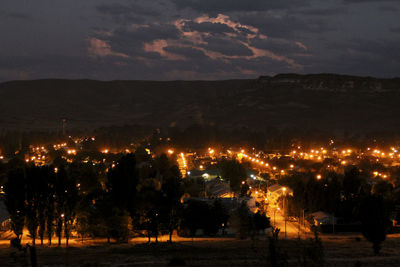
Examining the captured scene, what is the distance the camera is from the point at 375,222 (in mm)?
24672

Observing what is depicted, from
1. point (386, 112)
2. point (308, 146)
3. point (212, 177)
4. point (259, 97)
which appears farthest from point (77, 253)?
point (259, 97)

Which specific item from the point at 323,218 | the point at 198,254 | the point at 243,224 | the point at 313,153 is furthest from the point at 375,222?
the point at 313,153

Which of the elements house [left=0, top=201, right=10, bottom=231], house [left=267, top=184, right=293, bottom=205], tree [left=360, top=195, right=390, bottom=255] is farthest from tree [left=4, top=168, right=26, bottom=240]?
house [left=267, top=184, right=293, bottom=205]

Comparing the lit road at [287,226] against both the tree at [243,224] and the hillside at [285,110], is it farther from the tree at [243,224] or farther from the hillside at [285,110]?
the hillside at [285,110]

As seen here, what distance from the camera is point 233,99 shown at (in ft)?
585

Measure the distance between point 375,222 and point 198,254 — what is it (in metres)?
9.57

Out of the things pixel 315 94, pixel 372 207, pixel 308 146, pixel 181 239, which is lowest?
pixel 181 239

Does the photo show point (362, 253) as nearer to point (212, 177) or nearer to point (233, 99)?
point (212, 177)

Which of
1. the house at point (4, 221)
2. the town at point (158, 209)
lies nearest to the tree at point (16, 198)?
the town at point (158, 209)

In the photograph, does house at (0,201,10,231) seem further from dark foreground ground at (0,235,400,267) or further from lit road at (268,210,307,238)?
lit road at (268,210,307,238)

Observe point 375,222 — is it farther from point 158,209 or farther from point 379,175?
point 379,175

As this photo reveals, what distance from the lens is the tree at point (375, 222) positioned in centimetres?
2453

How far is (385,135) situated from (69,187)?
93.0m

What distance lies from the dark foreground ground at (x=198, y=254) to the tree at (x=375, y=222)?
0.84 m
